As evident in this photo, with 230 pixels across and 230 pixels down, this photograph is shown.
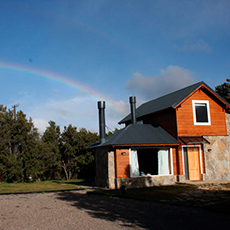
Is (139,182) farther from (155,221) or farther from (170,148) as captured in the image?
(155,221)

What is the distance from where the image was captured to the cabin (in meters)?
17.7

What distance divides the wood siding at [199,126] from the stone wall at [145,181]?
306 centimetres

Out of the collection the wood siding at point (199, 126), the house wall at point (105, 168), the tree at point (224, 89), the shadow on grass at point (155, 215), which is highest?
the tree at point (224, 89)

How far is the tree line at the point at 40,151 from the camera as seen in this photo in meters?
24.7

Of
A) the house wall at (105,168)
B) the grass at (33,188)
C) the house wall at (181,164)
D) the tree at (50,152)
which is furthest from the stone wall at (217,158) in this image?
the tree at (50,152)

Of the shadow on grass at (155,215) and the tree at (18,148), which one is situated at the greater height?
the tree at (18,148)

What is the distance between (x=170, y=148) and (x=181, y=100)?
3.23 m

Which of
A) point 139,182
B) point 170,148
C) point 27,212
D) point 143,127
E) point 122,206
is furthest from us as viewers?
point 143,127

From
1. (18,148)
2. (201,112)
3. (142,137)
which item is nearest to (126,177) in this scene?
(142,137)

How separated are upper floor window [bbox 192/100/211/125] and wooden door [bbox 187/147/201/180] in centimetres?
203

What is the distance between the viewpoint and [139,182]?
17.6 meters

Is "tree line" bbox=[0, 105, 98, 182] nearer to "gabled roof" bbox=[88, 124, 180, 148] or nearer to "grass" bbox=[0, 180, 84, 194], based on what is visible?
"grass" bbox=[0, 180, 84, 194]

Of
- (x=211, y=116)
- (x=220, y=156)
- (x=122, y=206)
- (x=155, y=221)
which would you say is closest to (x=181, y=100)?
(x=211, y=116)

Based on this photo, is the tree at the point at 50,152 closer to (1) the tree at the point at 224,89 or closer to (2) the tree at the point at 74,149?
(2) the tree at the point at 74,149
